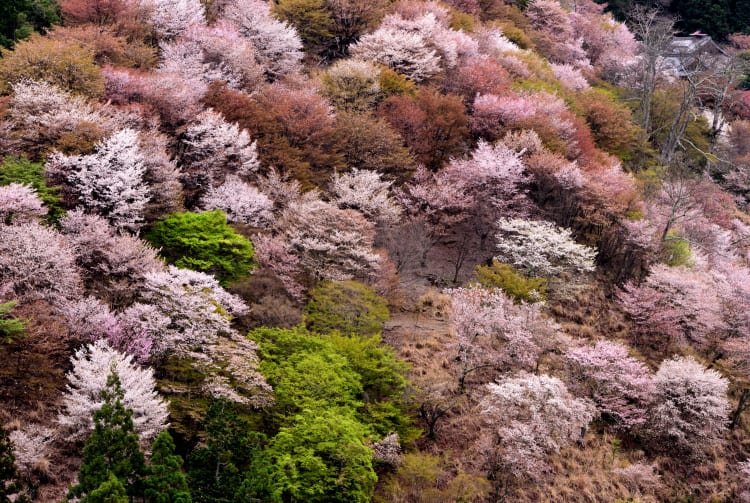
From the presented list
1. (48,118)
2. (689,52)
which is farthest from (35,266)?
(689,52)

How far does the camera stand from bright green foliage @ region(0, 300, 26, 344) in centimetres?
1577

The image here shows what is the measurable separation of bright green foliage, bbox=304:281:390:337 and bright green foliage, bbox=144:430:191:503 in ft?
28.6

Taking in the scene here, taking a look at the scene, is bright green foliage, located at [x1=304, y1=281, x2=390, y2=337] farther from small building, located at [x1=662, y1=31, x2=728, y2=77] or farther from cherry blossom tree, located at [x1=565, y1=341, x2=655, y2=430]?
small building, located at [x1=662, y1=31, x2=728, y2=77]

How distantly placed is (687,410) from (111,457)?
2100cm

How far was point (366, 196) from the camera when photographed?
94.2 ft

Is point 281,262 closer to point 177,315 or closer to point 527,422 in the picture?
point 177,315

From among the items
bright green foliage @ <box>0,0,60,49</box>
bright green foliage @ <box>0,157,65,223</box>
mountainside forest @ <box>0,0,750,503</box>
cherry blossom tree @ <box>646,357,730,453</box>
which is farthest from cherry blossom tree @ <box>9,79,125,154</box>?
cherry blossom tree @ <box>646,357,730,453</box>

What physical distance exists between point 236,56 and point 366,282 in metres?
18.0

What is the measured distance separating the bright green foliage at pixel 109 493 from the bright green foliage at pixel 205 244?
36.9ft

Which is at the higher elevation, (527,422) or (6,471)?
(6,471)

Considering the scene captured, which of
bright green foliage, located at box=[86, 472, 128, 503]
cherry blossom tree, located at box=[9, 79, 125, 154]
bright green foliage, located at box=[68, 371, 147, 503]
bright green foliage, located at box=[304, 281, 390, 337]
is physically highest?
cherry blossom tree, located at box=[9, 79, 125, 154]

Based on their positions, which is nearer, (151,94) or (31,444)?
(31,444)

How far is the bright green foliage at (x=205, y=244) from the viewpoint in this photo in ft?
77.7

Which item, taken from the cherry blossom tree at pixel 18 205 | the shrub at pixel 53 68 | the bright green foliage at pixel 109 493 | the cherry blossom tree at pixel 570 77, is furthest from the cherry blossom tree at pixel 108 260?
the cherry blossom tree at pixel 570 77
